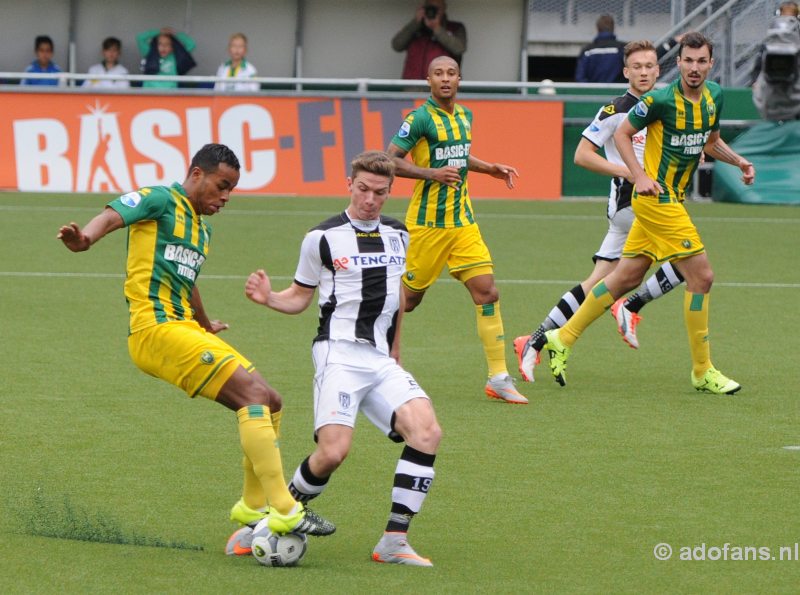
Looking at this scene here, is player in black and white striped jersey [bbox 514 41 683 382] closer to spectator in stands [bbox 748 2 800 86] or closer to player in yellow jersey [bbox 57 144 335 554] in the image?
player in yellow jersey [bbox 57 144 335 554]

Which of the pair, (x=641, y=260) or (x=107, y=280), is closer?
(x=641, y=260)

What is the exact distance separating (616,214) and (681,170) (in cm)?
143

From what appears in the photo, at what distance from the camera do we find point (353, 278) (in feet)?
21.4

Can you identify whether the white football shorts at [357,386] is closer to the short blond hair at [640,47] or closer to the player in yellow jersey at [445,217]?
the player in yellow jersey at [445,217]

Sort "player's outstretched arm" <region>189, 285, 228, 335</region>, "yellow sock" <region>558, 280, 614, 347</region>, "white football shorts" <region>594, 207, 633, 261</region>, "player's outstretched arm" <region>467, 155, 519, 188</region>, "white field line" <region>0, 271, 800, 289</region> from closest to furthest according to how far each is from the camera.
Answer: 1. "player's outstretched arm" <region>189, 285, 228, 335</region>
2. "player's outstretched arm" <region>467, 155, 519, 188</region>
3. "yellow sock" <region>558, 280, 614, 347</region>
4. "white football shorts" <region>594, 207, 633, 261</region>
5. "white field line" <region>0, 271, 800, 289</region>

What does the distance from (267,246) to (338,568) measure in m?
11.0

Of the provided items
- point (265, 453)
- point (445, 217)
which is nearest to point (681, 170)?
point (445, 217)

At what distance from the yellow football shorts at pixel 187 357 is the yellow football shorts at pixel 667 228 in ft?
13.3

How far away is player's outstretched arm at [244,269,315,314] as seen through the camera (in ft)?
20.4

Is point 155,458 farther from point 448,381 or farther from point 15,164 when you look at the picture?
point 15,164

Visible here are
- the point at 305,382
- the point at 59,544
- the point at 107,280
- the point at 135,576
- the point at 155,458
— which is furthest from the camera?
the point at 107,280

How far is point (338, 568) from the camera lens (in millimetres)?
5883

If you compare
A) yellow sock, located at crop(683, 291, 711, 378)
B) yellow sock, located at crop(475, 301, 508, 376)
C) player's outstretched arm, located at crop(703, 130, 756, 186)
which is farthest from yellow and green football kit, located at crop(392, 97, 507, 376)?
player's outstretched arm, located at crop(703, 130, 756, 186)

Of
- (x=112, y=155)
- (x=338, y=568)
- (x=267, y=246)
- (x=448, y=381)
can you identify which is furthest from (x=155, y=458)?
(x=112, y=155)
